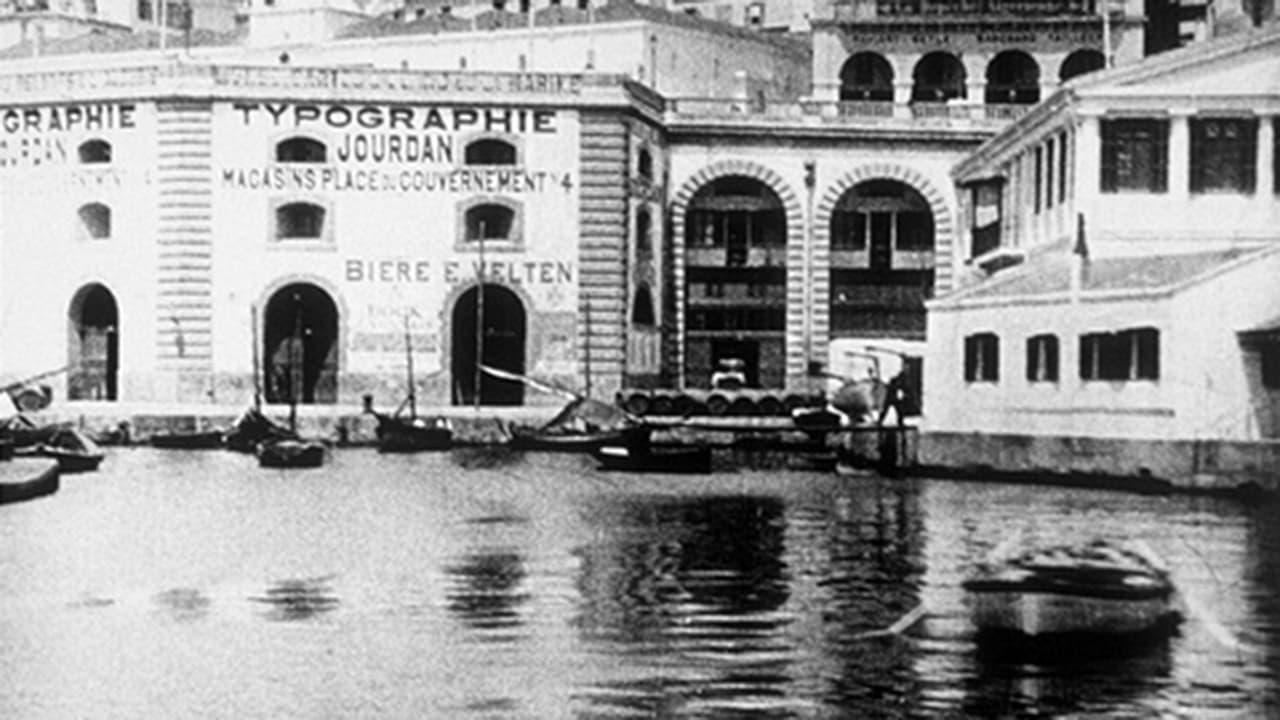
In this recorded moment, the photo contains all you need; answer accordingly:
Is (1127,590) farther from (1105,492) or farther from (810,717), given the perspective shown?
(1105,492)

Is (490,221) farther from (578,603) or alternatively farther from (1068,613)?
(1068,613)

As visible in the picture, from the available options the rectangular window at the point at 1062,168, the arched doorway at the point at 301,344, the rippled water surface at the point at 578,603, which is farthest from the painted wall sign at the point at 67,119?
the rectangular window at the point at 1062,168

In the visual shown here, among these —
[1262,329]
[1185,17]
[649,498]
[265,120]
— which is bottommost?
[649,498]

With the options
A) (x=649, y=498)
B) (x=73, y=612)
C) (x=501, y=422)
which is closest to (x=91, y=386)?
(x=501, y=422)

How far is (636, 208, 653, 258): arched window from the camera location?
64438 mm

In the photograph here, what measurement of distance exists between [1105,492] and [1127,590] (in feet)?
61.8

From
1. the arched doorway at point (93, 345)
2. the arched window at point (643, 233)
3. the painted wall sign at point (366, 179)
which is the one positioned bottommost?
the arched doorway at point (93, 345)

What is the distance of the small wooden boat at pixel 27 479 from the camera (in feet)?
123

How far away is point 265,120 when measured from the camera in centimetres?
6031

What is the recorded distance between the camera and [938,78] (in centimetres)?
7169

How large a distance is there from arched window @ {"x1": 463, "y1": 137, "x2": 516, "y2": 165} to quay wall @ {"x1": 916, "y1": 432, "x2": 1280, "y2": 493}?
19.9m

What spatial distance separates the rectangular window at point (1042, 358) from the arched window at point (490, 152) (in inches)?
855

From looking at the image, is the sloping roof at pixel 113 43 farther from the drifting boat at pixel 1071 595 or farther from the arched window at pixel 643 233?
the drifting boat at pixel 1071 595

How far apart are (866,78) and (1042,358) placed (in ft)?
100
